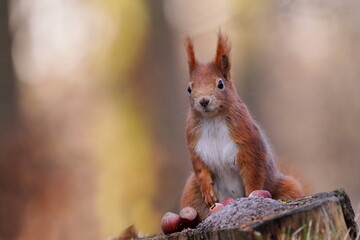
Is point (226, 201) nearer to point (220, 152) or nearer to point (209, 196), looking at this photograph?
point (209, 196)

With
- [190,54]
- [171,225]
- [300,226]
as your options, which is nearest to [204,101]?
[190,54]

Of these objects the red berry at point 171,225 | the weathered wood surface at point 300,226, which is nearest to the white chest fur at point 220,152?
the red berry at point 171,225

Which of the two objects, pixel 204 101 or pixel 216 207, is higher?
pixel 204 101

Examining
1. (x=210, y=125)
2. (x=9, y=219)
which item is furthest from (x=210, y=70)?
(x=9, y=219)

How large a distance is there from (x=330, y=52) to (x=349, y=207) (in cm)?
439

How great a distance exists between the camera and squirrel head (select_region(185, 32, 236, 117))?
2877 millimetres

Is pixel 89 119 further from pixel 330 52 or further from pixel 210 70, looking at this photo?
pixel 210 70

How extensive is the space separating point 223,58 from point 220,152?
42 cm

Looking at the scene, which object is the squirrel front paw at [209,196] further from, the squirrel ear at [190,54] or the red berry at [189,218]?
the squirrel ear at [190,54]

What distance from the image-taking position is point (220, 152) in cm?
297

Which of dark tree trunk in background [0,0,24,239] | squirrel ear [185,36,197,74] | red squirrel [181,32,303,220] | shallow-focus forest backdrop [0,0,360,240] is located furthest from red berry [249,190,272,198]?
dark tree trunk in background [0,0,24,239]

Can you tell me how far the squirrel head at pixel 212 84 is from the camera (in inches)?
113

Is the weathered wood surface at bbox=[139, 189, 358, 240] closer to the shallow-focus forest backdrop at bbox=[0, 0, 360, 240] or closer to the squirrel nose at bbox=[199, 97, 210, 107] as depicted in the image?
the squirrel nose at bbox=[199, 97, 210, 107]

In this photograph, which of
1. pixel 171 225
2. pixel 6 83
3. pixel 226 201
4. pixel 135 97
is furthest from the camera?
pixel 135 97
